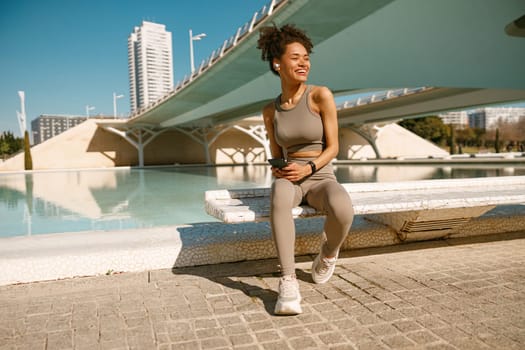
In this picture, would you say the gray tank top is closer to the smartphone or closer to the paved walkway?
the smartphone

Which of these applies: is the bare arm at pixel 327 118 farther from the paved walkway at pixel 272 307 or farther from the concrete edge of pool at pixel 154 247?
the concrete edge of pool at pixel 154 247

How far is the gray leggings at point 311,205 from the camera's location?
7.27ft

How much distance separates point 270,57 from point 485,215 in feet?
8.76

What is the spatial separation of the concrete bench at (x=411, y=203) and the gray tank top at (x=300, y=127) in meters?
0.42

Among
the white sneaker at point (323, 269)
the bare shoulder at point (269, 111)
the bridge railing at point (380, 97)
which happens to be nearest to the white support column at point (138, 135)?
the bridge railing at point (380, 97)

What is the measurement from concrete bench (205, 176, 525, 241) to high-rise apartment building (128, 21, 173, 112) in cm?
14910

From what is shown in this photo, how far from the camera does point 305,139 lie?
2.57 m

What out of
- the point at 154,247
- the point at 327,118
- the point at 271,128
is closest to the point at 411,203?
the point at 327,118

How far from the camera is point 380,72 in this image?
1246 centimetres

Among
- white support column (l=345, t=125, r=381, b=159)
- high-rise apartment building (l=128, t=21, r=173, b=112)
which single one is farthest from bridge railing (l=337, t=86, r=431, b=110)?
high-rise apartment building (l=128, t=21, r=173, b=112)

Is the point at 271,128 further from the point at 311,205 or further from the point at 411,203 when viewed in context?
the point at 411,203

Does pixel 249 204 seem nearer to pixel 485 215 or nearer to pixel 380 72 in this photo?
pixel 485 215

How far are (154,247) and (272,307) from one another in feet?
3.74

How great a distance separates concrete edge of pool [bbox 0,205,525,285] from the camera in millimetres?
2699
